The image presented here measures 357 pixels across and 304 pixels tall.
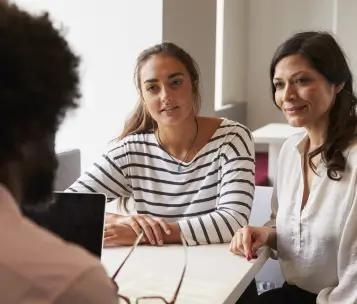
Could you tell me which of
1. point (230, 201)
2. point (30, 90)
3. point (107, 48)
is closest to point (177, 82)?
point (230, 201)

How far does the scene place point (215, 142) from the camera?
1.66 metres

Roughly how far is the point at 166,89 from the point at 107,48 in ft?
3.26

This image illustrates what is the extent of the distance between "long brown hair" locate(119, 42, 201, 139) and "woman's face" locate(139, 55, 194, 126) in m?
0.02

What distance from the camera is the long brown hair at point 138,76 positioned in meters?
1.70

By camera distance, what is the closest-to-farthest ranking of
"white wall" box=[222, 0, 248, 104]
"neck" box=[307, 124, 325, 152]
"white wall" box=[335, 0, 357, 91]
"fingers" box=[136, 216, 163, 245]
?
"fingers" box=[136, 216, 163, 245], "neck" box=[307, 124, 325, 152], "white wall" box=[222, 0, 248, 104], "white wall" box=[335, 0, 357, 91]

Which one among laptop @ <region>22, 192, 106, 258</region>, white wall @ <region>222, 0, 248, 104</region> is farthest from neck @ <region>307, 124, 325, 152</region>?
white wall @ <region>222, 0, 248, 104</region>

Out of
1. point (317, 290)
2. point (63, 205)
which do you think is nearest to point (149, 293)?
point (63, 205)

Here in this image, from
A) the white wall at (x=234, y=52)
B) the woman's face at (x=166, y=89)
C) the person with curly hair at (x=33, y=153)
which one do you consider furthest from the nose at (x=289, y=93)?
the white wall at (x=234, y=52)

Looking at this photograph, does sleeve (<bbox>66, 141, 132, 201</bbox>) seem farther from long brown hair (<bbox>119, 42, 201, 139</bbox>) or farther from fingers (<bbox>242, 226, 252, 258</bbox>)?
fingers (<bbox>242, 226, 252, 258</bbox>)

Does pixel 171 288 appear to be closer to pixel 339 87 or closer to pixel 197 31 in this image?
pixel 339 87

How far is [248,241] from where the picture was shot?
4.54ft

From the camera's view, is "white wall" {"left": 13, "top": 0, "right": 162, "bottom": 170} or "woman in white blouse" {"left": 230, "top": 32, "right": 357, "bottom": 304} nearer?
"woman in white blouse" {"left": 230, "top": 32, "right": 357, "bottom": 304}

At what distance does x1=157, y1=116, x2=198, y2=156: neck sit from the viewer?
170cm

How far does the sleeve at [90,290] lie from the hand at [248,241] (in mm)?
791
